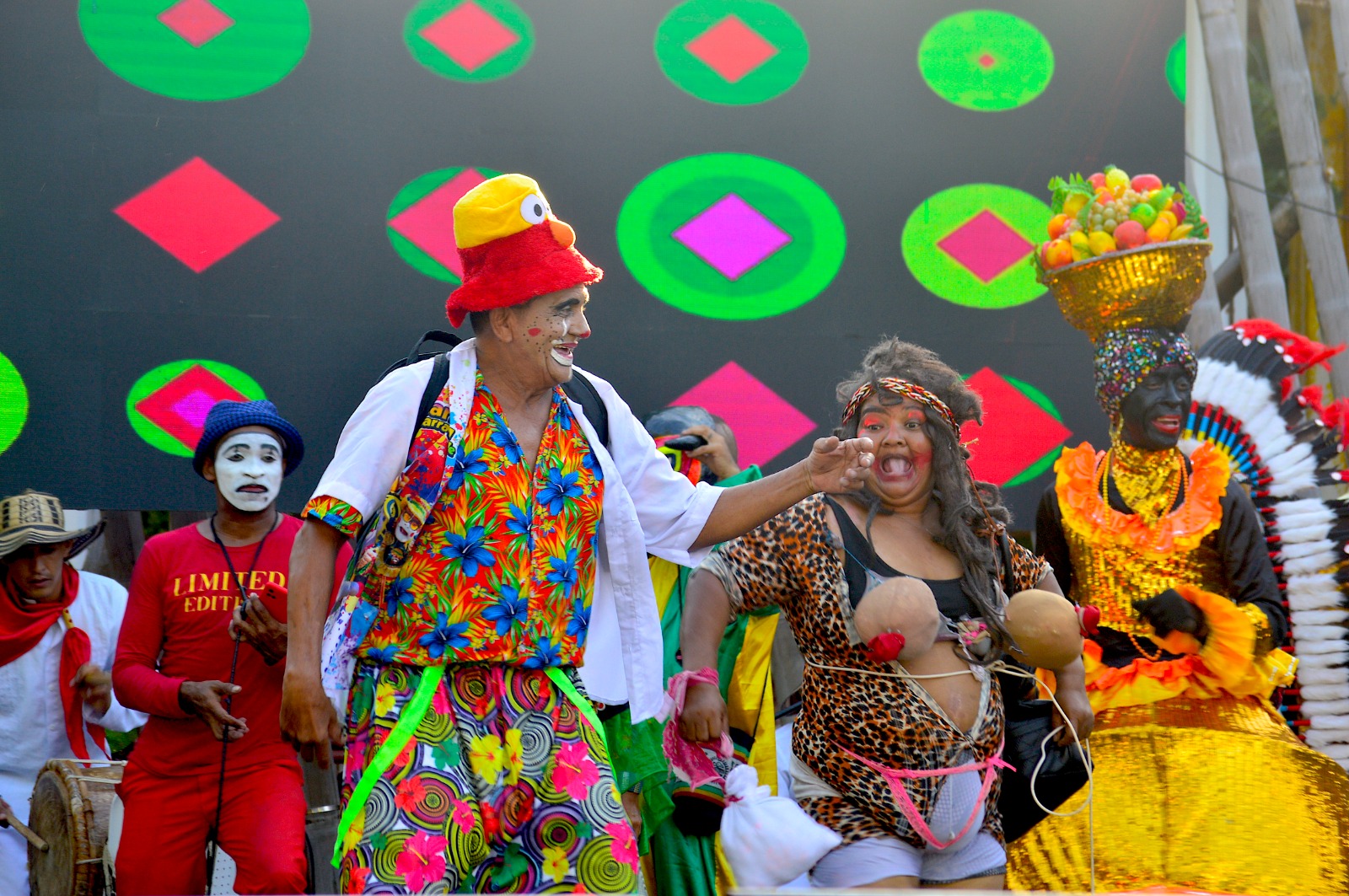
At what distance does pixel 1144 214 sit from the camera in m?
4.78

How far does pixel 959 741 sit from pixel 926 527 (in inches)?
23.1

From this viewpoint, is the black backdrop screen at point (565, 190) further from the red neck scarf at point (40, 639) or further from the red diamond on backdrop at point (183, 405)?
the red neck scarf at point (40, 639)

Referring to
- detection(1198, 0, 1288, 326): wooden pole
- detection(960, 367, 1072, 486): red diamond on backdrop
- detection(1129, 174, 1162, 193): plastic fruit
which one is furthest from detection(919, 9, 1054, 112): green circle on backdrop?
detection(960, 367, 1072, 486): red diamond on backdrop

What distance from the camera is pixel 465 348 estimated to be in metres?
2.94

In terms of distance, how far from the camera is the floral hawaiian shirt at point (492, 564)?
2660mm

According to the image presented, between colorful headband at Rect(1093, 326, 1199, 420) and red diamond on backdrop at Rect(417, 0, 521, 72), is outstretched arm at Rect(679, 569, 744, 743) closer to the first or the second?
colorful headband at Rect(1093, 326, 1199, 420)

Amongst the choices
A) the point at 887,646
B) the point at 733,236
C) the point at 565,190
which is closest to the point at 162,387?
the point at 565,190

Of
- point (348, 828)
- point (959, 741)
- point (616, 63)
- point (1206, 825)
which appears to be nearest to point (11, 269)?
point (616, 63)

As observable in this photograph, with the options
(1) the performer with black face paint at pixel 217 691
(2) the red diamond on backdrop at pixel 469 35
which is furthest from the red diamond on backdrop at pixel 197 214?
(2) the red diamond on backdrop at pixel 469 35

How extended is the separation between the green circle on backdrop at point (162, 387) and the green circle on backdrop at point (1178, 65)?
12.1 feet

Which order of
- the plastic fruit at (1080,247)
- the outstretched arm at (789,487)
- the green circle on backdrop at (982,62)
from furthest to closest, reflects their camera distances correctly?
the green circle on backdrop at (982,62) → the plastic fruit at (1080,247) → the outstretched arm at (789,487)

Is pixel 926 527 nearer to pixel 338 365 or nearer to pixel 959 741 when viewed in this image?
pixel 959 741

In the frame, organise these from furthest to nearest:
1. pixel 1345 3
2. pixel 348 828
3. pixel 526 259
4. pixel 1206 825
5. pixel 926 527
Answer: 1. pixel 1345 3
2. pixel 1206 825
3. pixel 926 527
4. pixel 526 259
5. pixel 348 828

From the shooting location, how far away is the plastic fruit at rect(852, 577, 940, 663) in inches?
124
